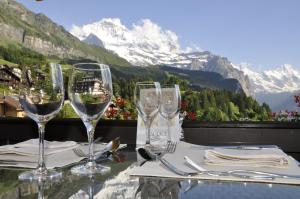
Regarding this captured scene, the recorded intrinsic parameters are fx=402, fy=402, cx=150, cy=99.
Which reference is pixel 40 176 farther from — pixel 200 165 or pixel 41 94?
pixel 200 165


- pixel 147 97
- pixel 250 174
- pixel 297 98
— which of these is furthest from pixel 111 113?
pixel 250 174

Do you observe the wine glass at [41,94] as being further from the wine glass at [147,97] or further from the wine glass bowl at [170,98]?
the wine glass bowl at [170,98]

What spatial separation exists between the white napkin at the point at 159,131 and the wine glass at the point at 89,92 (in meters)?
0.44

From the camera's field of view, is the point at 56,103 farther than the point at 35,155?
No

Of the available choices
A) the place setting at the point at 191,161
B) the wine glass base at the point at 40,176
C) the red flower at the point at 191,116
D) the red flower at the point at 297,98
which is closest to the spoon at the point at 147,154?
the place setting at the point at 191,161

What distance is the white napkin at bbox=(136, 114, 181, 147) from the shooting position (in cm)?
139

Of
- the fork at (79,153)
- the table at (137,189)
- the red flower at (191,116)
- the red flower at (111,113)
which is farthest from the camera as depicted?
the red flower at (111,113)

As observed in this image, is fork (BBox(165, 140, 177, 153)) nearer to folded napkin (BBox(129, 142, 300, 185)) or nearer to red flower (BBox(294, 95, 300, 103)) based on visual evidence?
folded napkin (BBox(129, 142, 300, 185))

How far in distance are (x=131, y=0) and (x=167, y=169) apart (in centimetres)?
3035

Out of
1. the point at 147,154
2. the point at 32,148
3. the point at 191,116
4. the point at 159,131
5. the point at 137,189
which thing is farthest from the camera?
the point at 191,116

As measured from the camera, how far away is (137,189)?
748mm

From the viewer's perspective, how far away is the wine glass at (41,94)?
860 millimetres

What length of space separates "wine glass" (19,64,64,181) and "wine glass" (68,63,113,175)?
0.15ft

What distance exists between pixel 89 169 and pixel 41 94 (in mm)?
218
